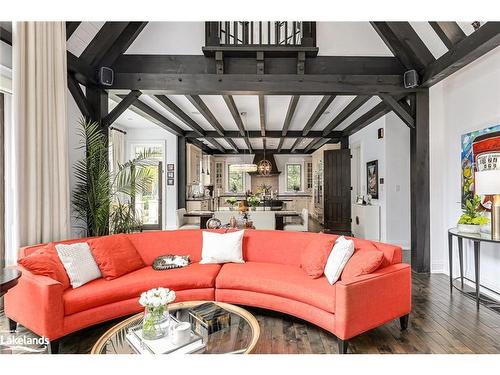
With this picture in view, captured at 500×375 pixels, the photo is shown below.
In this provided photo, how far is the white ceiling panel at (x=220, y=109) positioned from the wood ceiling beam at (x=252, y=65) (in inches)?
42.8

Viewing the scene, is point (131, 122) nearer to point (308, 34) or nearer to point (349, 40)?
point (308, 34)

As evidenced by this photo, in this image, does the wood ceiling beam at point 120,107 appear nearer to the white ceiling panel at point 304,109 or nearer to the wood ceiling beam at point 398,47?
the white ceiling panel at point 304,109

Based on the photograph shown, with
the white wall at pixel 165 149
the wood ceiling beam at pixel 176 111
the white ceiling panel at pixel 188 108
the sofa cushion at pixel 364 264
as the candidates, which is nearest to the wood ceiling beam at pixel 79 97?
the wood ceiling beam at pixel 176 111

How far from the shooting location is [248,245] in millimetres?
3393

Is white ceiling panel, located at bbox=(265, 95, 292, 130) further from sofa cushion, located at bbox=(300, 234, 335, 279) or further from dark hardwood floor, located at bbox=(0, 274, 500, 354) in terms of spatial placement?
dark hardwood floor, located at bbox=(0, 274, 500, 354)

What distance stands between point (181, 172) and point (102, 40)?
404 centimetres

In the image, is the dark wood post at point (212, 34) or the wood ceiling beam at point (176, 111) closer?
the dark wood post at point (212, 34)

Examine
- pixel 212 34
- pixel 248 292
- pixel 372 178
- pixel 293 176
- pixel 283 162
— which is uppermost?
pixel 212 34

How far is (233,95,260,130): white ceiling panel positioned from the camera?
5.38m

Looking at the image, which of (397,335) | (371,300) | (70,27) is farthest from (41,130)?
(397,335)

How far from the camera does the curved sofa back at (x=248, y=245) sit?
127 inches
